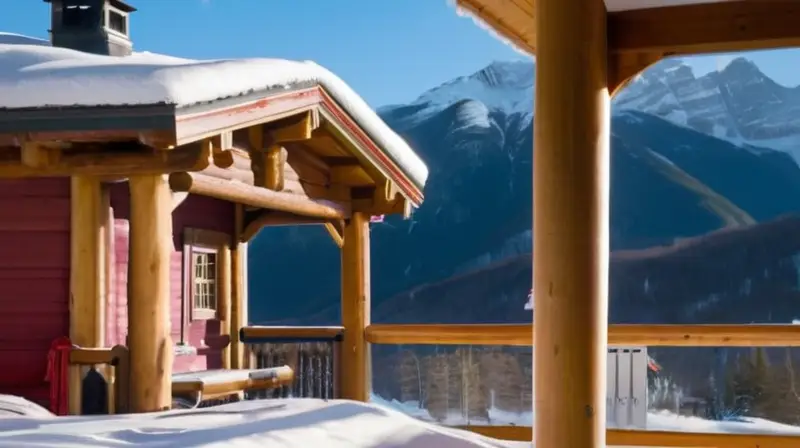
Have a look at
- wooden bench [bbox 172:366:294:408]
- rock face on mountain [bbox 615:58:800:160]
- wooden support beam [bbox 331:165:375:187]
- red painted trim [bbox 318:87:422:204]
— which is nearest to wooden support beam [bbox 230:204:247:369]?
wooden bench [bbox 172:366:294:408]

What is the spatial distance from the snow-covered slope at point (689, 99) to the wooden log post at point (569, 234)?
4769 cm

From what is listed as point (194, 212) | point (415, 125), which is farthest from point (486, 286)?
point (194, 212)

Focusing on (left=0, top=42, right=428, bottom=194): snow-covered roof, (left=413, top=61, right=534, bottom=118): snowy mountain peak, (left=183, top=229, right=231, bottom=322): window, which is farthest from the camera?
(left=413, top=61, right=534, bottom=118): snowy mountain peak

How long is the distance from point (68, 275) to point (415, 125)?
157ft

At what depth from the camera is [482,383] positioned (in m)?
9.70

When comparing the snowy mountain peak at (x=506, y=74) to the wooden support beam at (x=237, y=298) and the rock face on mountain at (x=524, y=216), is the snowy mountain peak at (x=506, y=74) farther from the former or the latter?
the wooden support beam at (x=237, y=298)

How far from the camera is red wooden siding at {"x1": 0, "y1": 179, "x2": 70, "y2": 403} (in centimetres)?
859

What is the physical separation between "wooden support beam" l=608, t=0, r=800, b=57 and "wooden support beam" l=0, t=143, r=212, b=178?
3.44 metres

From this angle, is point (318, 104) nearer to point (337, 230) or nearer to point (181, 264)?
point (337, 230)

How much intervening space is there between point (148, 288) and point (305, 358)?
4269mm

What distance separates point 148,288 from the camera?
6.91 meters

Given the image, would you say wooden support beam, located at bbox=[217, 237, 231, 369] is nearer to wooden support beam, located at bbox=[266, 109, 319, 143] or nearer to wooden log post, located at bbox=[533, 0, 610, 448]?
wooden support beam, located at bbox=[266, 109, 319, 143]

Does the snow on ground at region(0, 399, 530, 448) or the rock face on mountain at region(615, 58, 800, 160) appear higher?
the rock face on mountain at region(615, 58, 800, 160)

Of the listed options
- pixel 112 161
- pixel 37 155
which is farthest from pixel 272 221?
pixel 37 155
